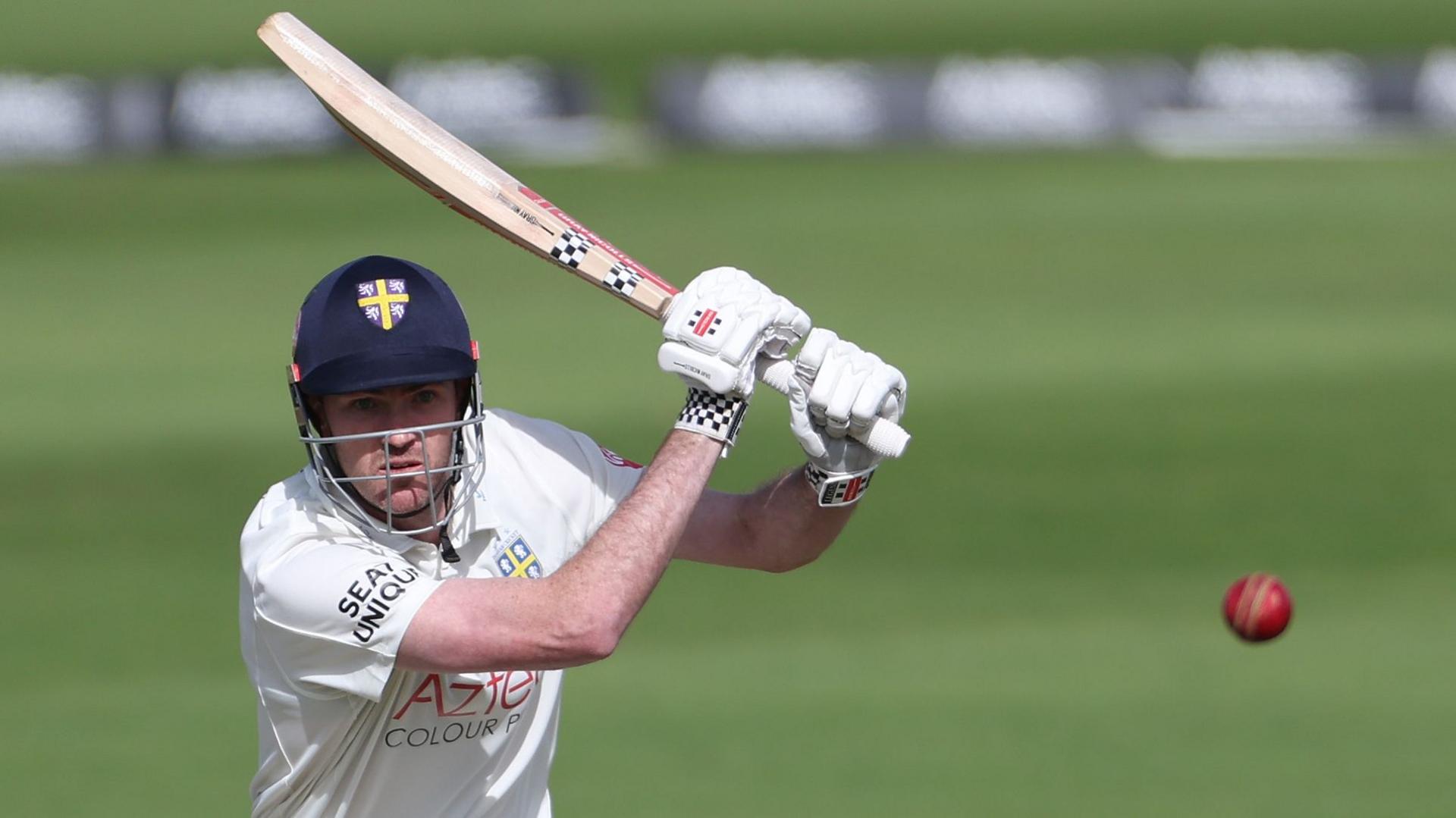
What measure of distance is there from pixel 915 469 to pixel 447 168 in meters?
6.07

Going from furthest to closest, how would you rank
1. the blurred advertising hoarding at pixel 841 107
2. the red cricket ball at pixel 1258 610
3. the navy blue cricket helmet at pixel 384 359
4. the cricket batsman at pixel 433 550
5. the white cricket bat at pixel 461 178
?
the blurred advertising hoarding at pixel 841 107 → the red cricket ball at pixel 1258 610 → the white cricket bat at pixel 461 178 → the navy blue cricket helmet at pixel 384 359 → the cricket batsman at pixel 433 550

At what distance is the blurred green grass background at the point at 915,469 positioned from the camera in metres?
7.39

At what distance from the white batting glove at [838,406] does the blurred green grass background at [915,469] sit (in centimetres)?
312

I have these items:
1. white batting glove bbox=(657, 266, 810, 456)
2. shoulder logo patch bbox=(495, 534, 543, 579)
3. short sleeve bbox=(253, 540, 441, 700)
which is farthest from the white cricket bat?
short sleeve bbox=(253, 540, 441, 700)

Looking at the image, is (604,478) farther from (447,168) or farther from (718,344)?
(447,168)

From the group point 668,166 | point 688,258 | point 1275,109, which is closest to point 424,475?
point 688,258

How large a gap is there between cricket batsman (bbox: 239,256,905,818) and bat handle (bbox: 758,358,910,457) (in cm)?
3

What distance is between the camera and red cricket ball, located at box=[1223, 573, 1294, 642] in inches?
232

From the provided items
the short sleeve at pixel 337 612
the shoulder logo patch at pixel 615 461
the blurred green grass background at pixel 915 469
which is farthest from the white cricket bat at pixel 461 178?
the blurred green grass background at pixel 915 469

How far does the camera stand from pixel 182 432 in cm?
1040

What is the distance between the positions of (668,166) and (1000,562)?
332 inches

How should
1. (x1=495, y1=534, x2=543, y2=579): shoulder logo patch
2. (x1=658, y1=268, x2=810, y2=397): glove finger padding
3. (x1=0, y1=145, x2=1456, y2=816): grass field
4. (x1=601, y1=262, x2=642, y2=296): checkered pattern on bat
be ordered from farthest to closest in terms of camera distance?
1. (x1=0, y1=145, x2=1456, y2=816): grass field
2. (x1=601, y1=262, x2=642, y2=296): checkered pattern on bat
3. (x1=495, y1=534, x2=543, y2=579): shoulder logo patch
4. (x1=658, y1=268, x2=810, y2=397): glove finger padding

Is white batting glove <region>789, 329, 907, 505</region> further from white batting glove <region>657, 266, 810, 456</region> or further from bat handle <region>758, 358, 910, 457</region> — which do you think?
white batting glove <region>657, 266, 810, 456</region>

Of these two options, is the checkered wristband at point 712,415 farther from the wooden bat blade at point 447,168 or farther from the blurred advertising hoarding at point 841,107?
the blurred advertising hoarding at point 841,107
